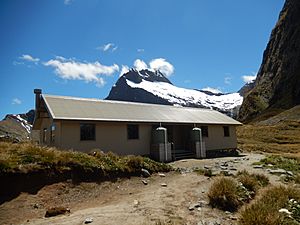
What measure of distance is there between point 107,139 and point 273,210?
13418 millimetres

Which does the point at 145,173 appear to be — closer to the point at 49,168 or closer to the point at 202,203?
the point at 49,168

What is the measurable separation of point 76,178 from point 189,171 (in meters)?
7.05

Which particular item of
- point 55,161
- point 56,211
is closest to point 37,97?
point 55,161

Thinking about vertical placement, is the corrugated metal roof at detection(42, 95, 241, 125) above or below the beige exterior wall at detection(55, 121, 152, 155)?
above

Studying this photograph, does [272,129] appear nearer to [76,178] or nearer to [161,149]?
[161,149]

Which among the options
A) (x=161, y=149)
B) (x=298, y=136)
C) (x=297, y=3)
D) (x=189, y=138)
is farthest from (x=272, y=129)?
(x=297, y=3)

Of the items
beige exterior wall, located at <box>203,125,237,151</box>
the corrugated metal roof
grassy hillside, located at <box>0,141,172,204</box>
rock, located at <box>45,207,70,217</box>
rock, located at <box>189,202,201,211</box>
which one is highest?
the corrugated metal roof

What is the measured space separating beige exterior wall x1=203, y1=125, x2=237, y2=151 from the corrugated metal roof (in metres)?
0.73

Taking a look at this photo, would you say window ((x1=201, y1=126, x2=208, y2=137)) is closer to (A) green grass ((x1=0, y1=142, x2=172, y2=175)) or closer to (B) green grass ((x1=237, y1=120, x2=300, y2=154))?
(A) green grass ((x1=0, y1=142, x2=172, y2=175))

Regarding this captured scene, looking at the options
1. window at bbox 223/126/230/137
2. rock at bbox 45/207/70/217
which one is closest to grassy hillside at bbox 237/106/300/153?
window at bbox 223/126/230/137

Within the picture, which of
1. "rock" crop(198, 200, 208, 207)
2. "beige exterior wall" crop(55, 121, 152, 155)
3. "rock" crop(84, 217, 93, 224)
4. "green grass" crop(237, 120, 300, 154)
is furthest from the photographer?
"green grass" crop(237, 120, 300, 154)

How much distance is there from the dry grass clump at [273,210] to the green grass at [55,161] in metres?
6.98

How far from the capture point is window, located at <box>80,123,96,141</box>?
60.7 feet

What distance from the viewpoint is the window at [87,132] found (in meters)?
18.5
